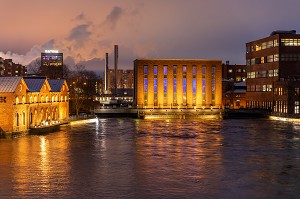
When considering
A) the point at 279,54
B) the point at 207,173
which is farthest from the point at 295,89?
the point at 207,173

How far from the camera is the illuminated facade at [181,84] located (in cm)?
16138

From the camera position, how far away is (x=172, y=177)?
134 feet

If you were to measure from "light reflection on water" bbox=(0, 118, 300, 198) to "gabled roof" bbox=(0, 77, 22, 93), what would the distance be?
8613 millimetres

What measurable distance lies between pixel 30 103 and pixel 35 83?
26.7ft

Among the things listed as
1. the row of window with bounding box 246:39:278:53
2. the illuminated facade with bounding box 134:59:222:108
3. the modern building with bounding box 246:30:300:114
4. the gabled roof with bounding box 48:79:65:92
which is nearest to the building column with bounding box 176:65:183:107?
the illuminated facade with bounding box 134:59:222:108

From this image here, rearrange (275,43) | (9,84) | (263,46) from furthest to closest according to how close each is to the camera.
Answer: (263,46)
(275,43)
(9,84)

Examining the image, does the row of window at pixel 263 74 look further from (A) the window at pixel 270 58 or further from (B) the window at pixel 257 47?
(B) the window at pixel 257 47

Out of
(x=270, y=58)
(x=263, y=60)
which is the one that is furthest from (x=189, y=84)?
(x=270, y=58)

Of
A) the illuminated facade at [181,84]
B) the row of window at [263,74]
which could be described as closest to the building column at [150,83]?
the illuminated facade at [181,84]

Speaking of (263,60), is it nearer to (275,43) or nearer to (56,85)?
(275,43)

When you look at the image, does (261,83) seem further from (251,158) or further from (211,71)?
(251,158)

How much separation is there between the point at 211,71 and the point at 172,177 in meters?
125

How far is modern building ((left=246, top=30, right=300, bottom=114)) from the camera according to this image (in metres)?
130

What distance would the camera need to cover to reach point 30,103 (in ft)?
281
